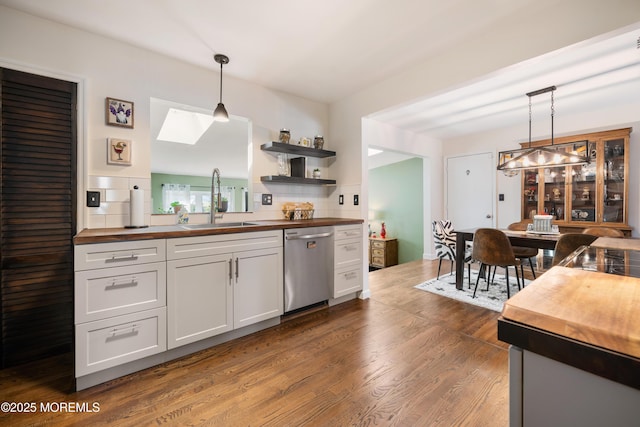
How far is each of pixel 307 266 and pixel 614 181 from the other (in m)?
4.26

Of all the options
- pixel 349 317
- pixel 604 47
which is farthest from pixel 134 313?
pixel 604 47

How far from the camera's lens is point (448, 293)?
133 inches

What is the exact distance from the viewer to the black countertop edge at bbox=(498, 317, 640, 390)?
39 cm

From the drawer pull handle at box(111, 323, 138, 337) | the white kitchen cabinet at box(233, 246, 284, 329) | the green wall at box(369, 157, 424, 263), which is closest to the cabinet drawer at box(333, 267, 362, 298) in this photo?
the white kitchen cabinet at box(233, 246, 284, 329)

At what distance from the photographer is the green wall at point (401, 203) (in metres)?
5.63

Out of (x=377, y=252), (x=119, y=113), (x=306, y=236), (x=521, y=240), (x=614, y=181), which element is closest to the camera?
(x=119, y=113)

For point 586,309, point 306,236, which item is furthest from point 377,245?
point 586,309

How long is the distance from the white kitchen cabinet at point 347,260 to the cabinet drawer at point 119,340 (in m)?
1.63

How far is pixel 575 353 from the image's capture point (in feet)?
1.43

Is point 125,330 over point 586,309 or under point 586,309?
under

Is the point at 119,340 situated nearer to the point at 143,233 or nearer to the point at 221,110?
the point at 143,233

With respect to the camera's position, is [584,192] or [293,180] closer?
[293,180]

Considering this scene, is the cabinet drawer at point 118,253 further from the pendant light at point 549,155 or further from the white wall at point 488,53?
the pendant light at point 549,155

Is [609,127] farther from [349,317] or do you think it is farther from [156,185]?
[156,185]
